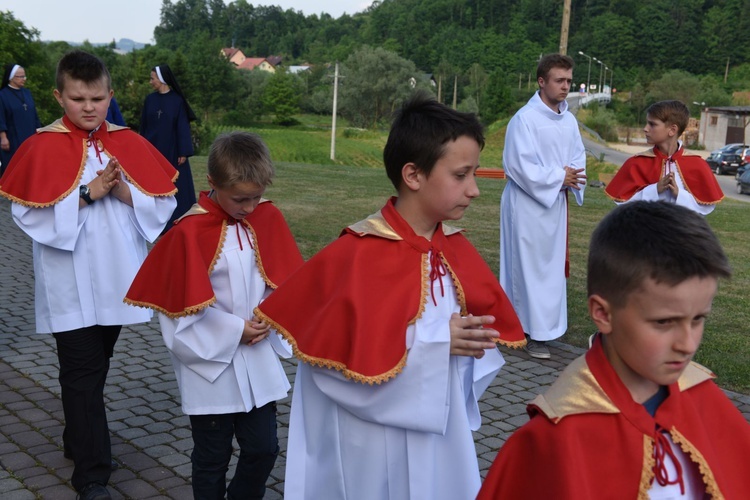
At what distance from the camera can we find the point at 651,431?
219 cm

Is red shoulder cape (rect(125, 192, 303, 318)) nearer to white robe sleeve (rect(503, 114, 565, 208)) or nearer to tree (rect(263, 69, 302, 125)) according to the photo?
white robe sleeve (rect(503, 114, 565, 208))

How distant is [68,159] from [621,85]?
135 metres

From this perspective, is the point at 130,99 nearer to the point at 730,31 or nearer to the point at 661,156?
the point at 661,156

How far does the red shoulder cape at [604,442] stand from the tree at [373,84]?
8893cm

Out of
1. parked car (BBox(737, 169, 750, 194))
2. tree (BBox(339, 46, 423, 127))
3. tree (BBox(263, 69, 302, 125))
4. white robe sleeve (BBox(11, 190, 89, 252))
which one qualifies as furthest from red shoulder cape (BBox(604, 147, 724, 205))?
tree (BBox(263, 69, 302, 125))

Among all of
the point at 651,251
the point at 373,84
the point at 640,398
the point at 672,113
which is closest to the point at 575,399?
the point at 640,398

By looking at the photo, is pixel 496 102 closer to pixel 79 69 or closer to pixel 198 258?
pixel 79 69

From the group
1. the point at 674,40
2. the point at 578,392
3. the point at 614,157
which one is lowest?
the point at 614,157

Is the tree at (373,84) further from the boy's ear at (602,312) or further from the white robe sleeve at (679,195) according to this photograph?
the boy's ear at (602,312)

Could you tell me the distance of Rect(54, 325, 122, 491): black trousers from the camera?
175 inches

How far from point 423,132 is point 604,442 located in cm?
126

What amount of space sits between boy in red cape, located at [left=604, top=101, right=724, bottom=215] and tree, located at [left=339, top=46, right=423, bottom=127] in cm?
8370

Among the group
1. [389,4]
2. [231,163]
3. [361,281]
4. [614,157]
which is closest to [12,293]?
[231,163]

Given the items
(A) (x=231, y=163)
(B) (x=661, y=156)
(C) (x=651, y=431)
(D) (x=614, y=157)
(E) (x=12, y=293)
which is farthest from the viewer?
(D) (x=614, y=157)
